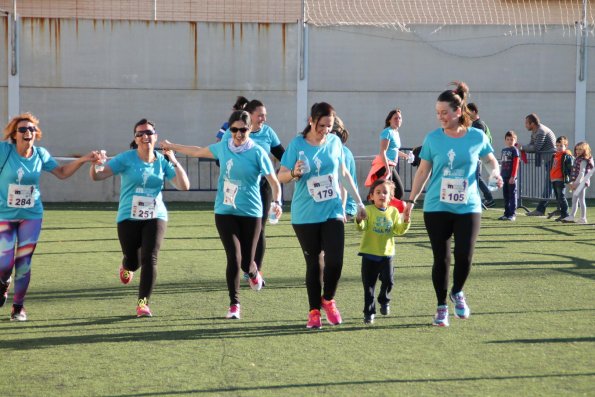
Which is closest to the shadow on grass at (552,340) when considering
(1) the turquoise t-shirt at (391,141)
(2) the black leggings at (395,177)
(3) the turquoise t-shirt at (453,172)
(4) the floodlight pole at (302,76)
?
(3) the turquoise t-shirt at (453,172)

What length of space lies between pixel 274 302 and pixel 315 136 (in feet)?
6.19

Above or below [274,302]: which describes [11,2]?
above

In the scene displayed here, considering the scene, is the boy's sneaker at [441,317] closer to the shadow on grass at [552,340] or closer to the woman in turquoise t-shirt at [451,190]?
the woman in turquoise t-shirt at [451,190]

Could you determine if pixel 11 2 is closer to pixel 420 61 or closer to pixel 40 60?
pixel 40 60

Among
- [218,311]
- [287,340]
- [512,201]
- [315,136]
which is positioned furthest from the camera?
[512,201]

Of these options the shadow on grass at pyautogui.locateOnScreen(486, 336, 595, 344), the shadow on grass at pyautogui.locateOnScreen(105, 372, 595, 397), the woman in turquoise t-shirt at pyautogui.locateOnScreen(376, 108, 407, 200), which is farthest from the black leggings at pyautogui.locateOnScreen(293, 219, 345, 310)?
the woman in turquoise t-shirt at pyautogui.locateOnScreen(376, 108, 407, 200)

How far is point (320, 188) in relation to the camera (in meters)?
7.73

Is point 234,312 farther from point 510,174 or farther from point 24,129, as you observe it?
point 510,174

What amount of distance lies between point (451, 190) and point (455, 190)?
1.2 inches

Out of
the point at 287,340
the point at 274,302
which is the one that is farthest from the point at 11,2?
the point at 287,340

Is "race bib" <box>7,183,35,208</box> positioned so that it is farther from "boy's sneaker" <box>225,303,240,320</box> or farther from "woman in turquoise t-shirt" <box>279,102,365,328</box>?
"woman in turquoise t-shirt" <box>279,102,365,328</box>

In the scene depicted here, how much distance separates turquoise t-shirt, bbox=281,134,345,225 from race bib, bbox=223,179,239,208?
0.64m

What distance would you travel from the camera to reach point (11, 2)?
22938mm

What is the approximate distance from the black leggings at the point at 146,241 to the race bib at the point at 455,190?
94.5 inches
